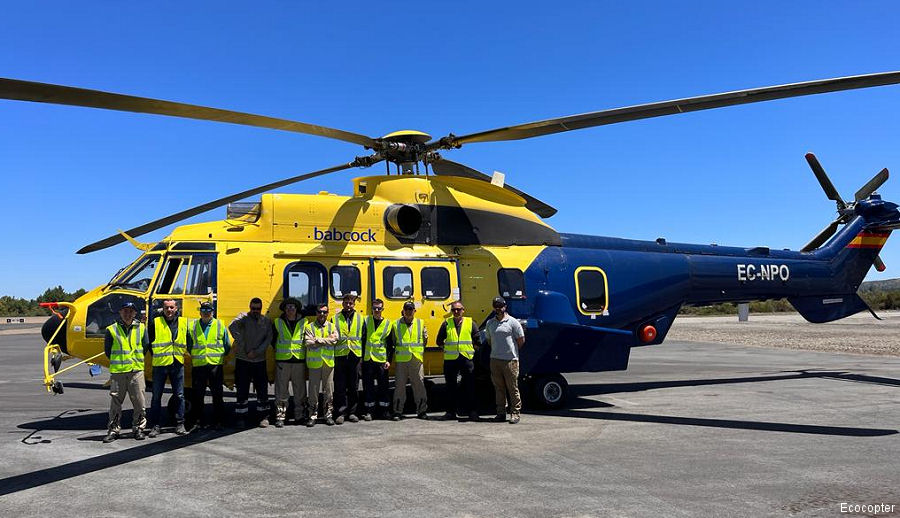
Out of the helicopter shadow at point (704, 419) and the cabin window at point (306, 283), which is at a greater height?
the cabin window at point (306, 283)

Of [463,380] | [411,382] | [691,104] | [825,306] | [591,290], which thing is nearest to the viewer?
[691,104]

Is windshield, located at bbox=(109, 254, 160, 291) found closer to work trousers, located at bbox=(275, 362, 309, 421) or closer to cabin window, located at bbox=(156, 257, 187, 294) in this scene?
cabin window, located at bbox=(156, 257, 187, 294)

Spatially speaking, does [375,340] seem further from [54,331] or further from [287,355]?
[54,331]

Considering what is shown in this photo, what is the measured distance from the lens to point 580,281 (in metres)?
10.4

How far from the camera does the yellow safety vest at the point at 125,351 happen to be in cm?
752

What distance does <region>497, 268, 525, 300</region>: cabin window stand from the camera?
32.2ft

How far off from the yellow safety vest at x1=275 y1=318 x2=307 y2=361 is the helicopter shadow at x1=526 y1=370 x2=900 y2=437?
3928mm

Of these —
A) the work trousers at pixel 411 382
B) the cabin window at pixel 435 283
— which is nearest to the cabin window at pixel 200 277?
the work trousers at pixel 411 382

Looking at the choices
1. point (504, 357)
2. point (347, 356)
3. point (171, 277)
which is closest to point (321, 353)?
point (347, 356)

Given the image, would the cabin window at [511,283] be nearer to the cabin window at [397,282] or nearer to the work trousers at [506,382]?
the work trousers at [506,382]

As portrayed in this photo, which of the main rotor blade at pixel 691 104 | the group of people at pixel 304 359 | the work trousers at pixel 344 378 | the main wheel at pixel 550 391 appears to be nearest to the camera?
the main rotor blade at pixel 691 104

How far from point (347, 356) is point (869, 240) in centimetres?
1266

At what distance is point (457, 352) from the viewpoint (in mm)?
8805

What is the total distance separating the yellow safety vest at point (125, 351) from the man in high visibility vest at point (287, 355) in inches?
68.2
